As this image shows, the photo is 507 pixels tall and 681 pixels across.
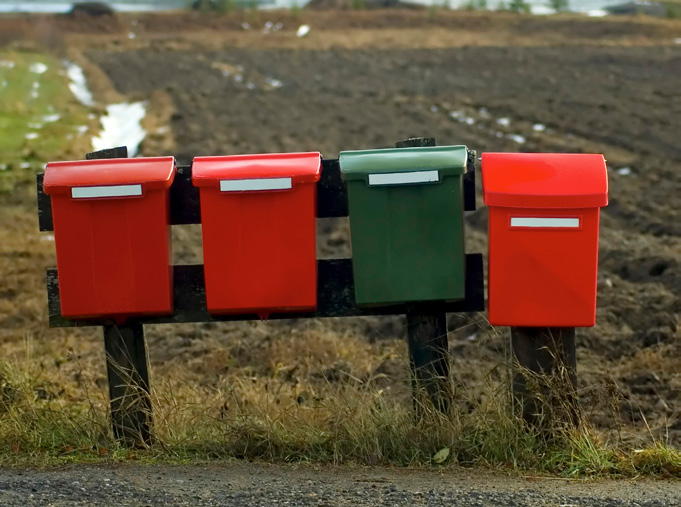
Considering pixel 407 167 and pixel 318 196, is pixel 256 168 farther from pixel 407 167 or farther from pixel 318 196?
pixel 407 167

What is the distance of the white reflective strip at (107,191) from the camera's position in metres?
4.68

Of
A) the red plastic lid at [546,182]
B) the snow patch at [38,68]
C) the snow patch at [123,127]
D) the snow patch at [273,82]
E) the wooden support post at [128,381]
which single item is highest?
the snow patch at [38,68]

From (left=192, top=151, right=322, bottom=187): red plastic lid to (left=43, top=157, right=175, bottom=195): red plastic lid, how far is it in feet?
0.46

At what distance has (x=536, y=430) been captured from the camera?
4.68 metres

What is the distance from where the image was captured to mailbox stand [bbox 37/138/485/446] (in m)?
4.84

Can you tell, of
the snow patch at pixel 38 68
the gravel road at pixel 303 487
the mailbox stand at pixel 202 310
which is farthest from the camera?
the snow patch at pixel 38 68

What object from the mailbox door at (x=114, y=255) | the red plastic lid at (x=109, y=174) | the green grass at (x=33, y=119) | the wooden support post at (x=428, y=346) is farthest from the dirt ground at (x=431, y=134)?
the green grass at (x=33, y=119)

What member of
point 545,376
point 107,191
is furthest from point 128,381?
point 545,376

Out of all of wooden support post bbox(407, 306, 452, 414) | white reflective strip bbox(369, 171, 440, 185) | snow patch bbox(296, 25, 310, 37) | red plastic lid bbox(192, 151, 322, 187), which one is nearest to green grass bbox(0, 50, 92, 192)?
red plastic lid bbox(192, 151, 322, 187)

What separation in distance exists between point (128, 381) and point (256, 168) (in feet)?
3.59

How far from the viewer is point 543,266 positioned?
457cm

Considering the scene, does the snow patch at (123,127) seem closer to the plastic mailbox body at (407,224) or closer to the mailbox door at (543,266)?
the plastic mailbox body at (407,224)

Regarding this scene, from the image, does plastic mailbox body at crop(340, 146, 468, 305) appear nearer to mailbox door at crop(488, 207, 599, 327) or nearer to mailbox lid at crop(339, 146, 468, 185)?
mailbox lid at crop(339, 146, 468, 185)

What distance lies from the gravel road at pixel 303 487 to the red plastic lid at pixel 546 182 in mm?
1093
